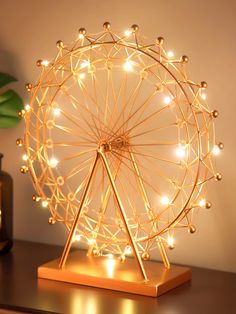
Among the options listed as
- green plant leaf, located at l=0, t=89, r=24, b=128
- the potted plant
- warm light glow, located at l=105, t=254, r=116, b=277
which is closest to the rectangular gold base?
warm light glow, located at l=105, t=254, r=116, b=277

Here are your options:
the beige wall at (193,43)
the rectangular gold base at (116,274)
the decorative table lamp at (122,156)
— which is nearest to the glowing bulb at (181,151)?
the decorative table lamp at (122,156)

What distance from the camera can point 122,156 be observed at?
143 cm

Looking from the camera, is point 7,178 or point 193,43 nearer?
point 193,43

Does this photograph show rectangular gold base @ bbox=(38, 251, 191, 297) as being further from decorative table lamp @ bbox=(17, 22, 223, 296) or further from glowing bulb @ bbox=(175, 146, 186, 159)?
glowing bulb @ bbox=(175, 146, 186, 159)

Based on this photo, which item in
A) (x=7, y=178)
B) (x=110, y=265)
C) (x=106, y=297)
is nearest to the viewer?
(x=106, y=297)

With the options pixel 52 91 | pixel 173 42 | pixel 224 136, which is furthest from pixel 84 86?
pixel 224 136

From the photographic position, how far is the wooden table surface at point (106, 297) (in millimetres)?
1276

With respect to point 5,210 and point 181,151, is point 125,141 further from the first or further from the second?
point 5,210

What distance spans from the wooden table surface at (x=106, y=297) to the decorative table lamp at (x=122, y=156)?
25 mm

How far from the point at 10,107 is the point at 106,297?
54 cm

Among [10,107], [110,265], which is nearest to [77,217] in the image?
[110,265]

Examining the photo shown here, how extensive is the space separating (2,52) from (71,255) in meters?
0.54

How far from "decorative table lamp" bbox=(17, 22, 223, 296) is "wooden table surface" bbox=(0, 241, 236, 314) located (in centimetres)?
2

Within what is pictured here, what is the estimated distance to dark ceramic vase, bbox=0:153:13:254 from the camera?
1.66 meters
